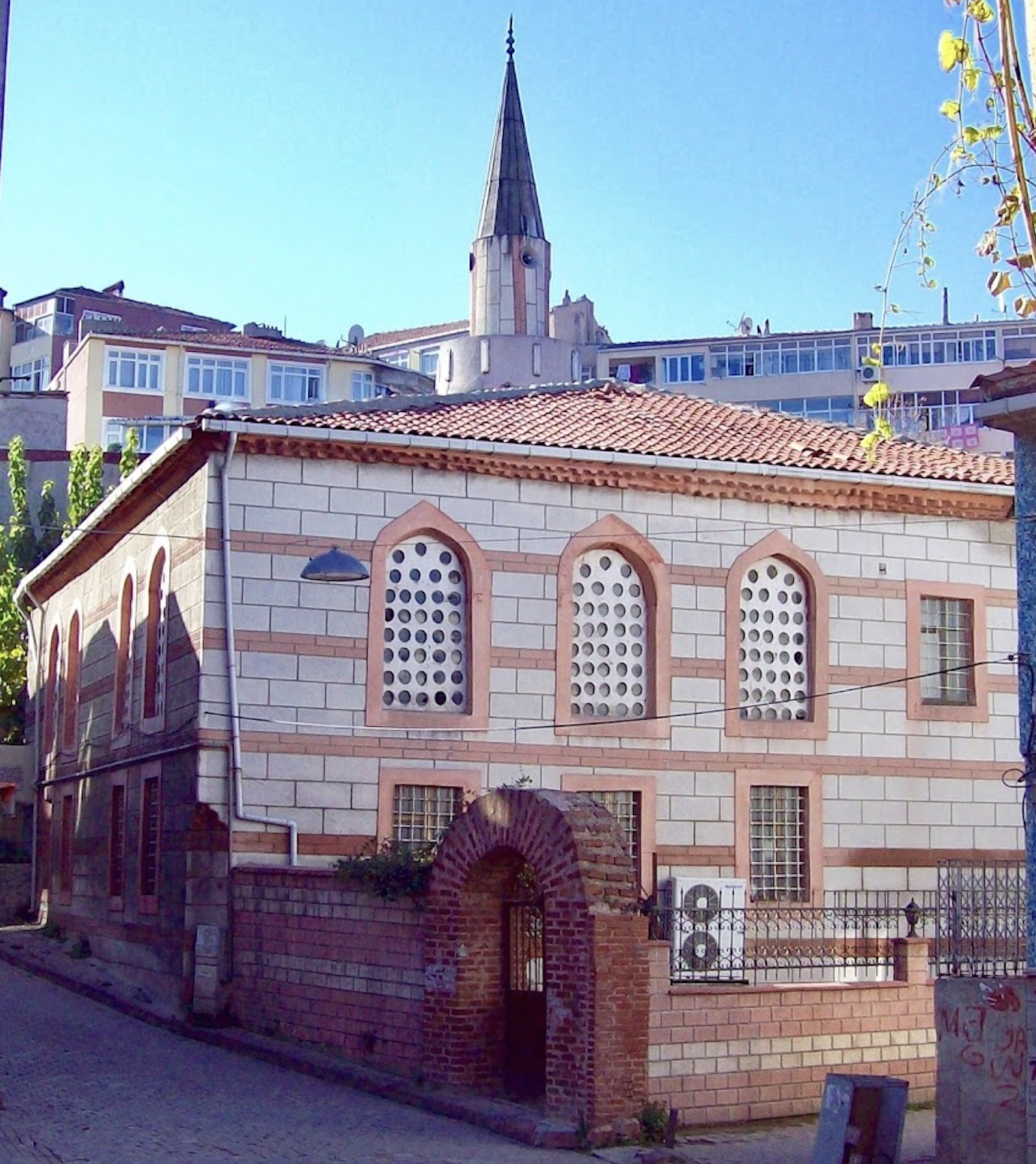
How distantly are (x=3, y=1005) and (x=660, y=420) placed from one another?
37.3 ft

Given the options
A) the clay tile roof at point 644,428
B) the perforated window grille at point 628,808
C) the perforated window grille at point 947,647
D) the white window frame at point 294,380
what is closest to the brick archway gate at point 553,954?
the perforated window grille at point 628,808

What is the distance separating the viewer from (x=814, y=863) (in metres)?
22.7

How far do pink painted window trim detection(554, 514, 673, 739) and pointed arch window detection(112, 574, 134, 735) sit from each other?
6916mm

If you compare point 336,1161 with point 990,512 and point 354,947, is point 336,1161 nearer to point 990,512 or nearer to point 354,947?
point 354,947

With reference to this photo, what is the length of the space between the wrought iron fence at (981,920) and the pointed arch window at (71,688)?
59.3 feet

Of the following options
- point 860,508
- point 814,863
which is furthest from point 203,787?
point 860,508

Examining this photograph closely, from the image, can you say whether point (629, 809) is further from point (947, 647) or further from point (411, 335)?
point (411, 335)

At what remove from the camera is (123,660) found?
26125mm

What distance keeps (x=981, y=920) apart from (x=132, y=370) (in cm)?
4587

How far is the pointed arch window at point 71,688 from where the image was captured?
29938mm

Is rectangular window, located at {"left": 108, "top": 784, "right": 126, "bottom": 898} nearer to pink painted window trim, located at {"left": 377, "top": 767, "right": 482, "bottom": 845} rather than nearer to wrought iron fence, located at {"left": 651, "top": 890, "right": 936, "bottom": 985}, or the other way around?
pink painted window trim, located at {"left": 377, "top": 767, "right": 482, "bottom": 845}

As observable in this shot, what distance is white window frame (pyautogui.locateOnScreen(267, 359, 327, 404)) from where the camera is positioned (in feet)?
192

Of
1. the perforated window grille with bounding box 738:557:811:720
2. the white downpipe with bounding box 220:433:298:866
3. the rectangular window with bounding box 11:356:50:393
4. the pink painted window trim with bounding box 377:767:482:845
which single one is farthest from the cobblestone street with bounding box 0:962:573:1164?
the rectangular window with bounding box 11:356:50:393

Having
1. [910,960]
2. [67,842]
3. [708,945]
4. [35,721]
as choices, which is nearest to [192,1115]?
[708,945]
